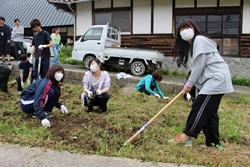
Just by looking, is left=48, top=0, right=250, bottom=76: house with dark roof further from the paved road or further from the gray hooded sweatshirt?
the paved road

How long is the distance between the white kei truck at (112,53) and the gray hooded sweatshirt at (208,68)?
7824 mm

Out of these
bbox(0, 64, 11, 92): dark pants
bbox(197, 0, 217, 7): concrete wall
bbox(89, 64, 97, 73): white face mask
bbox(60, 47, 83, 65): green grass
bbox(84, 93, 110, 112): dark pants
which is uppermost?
bbox(197, 0, 217, 7): concrete wall

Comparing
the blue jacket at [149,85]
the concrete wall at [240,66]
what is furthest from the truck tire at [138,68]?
the concrete wall at [240,66]

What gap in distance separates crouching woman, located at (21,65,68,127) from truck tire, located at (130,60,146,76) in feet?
21.7

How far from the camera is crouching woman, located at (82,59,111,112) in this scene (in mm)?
7102

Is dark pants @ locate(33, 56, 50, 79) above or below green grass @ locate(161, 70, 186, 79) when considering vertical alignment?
above

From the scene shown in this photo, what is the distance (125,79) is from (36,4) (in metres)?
19.3

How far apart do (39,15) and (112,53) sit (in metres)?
15.3

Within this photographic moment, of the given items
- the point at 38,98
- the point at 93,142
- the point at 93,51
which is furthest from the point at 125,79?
the point at 93,142

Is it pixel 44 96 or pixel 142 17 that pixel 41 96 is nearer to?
pixel 44 96

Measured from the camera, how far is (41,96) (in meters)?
6.11

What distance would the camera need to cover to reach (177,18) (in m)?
15.3

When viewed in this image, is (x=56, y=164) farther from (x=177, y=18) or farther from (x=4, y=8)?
(x=4, y=8)

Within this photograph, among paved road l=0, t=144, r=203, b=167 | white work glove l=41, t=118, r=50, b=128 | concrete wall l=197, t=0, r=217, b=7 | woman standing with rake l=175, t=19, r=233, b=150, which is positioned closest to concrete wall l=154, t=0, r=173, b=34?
concrete wall l=197, t=0, r=217, b=7
